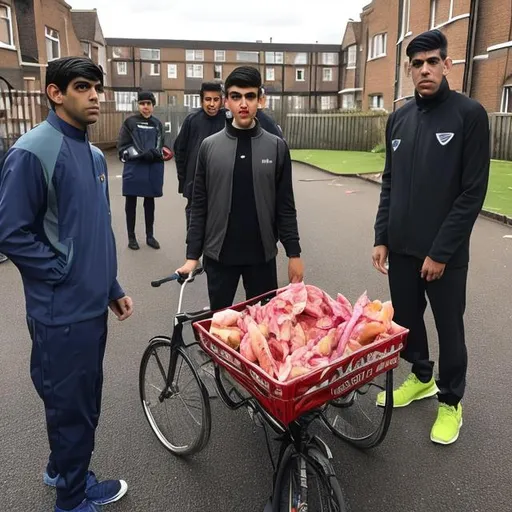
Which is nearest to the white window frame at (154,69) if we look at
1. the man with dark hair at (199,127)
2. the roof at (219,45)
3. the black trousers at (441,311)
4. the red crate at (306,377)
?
the roof at (219,45)

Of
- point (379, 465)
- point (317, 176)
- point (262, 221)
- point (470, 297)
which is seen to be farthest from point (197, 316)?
point (317, 176)

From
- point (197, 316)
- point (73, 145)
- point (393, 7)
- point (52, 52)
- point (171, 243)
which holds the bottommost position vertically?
point (171, 243)

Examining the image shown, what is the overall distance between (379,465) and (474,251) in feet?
18.3

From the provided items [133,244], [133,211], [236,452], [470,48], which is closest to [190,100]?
[470,48]

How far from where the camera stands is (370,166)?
19.0 m

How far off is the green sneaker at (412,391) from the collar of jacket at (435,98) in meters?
1.86

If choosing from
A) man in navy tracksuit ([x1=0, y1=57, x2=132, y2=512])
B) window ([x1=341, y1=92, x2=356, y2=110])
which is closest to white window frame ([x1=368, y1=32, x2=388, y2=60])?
window ([x1=341, y1=92, x2=356, y2=110])

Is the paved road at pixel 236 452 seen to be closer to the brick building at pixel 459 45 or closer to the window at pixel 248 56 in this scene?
the brick building at pixel 459 45

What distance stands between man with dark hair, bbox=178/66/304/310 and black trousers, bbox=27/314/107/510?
3.36ft

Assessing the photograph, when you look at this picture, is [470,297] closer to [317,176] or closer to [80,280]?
[80,280]

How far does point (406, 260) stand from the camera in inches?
137

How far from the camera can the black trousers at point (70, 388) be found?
94.3 inches

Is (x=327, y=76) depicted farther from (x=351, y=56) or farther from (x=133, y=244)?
(x=133, y=244)

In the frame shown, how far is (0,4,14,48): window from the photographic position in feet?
82.4
